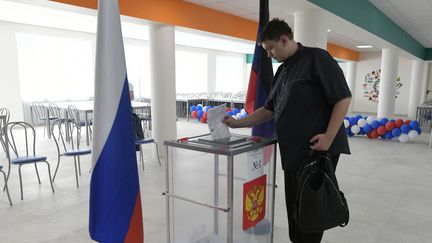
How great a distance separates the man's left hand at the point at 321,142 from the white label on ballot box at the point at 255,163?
1.08ft

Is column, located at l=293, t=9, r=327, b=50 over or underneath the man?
over

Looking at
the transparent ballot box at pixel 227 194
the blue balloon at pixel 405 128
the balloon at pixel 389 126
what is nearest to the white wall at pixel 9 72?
the transparent ballot box at pixel 227 194

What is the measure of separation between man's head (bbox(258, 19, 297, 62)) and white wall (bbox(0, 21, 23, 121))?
28.6 feet

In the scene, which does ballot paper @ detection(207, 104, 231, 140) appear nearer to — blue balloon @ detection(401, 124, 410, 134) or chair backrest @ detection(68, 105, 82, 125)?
chair backrest @ detection(68, 105, 82, 125)

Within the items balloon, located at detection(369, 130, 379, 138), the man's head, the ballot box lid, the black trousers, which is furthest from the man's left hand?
balloon, located at detection(369, 130, 379, 138)

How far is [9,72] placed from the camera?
8.35 metres

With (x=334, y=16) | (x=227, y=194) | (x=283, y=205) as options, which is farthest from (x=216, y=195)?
(x=334, y=16)

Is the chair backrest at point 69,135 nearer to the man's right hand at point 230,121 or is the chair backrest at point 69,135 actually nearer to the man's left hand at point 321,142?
the man's right hand at point 230,121

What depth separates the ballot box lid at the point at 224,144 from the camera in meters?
1.68

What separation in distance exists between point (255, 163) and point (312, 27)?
2962 mm

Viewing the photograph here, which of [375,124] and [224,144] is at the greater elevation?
[224,144]

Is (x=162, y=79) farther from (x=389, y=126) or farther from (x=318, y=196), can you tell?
(x=389, y=126)

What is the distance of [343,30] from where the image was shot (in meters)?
5.88

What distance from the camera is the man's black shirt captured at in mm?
1657
